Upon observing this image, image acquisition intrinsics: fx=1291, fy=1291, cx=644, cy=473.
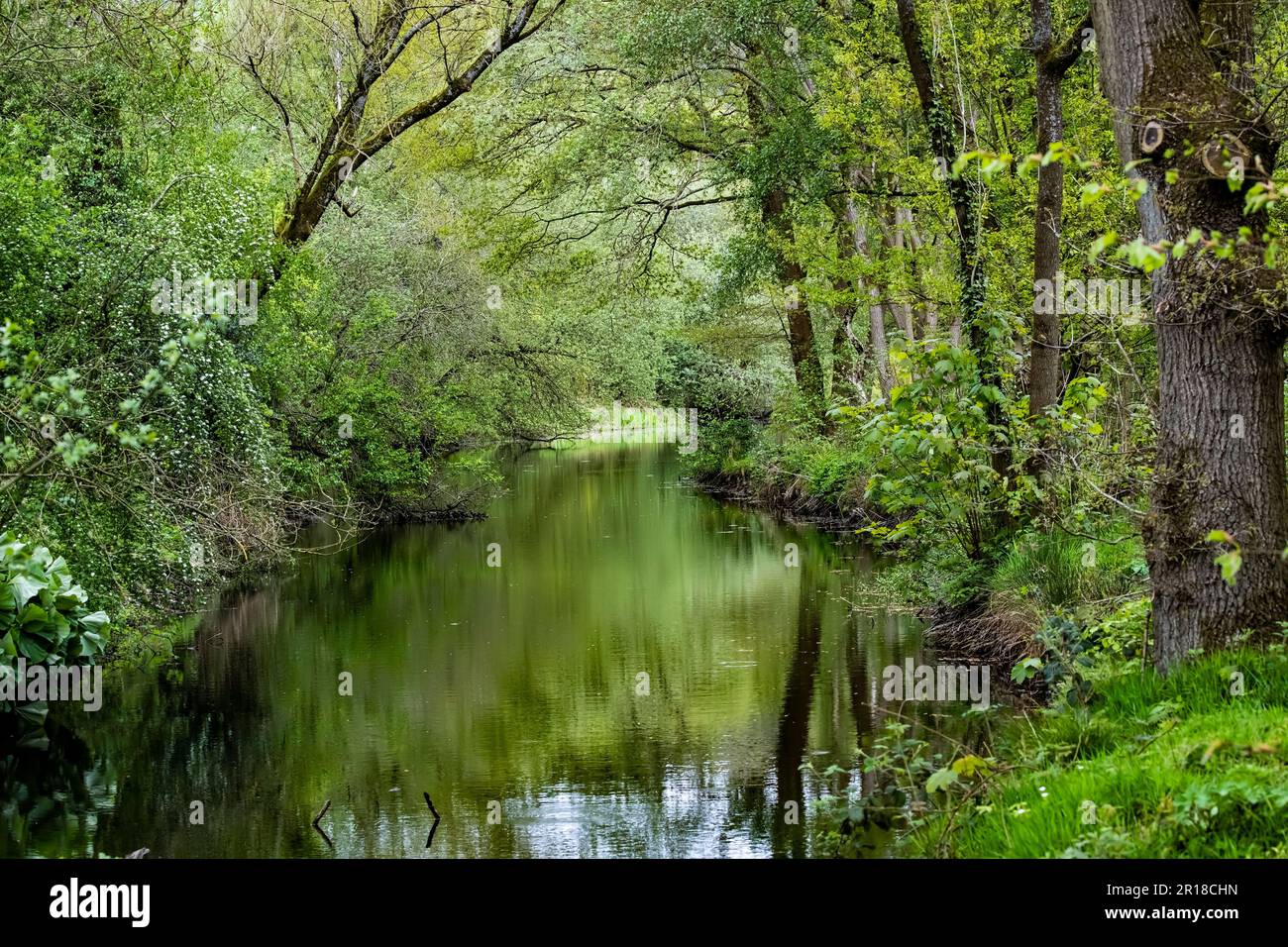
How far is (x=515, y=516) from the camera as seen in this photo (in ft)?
87.4

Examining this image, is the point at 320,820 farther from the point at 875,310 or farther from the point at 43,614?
the point at 875,310

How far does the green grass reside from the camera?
4.62 meters

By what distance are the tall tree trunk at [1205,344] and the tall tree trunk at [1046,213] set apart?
4745 mm

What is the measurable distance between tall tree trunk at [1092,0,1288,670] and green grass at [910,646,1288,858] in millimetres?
439

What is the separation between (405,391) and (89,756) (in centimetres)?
1517

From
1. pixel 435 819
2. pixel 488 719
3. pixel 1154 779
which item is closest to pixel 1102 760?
pixel 1154 779

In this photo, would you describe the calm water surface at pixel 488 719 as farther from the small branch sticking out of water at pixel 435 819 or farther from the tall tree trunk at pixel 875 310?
the tall tree trunk at pixel 875 310

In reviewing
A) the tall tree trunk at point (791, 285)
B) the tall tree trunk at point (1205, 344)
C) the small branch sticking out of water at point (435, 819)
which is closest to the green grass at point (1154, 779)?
the tall tree trunk at point (1205, 344)

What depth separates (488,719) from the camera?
11281mm

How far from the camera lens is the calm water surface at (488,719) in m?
8.50

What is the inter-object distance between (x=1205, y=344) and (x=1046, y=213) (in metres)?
5.75

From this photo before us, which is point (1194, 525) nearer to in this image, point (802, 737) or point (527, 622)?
point (802, 737)

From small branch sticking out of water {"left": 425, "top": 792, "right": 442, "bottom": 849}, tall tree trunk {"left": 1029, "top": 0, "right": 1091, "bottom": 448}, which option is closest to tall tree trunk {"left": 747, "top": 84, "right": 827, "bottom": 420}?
tall tree trunk {"left": 1029, "top": 0, "right": 1091, "bottom": 448}
